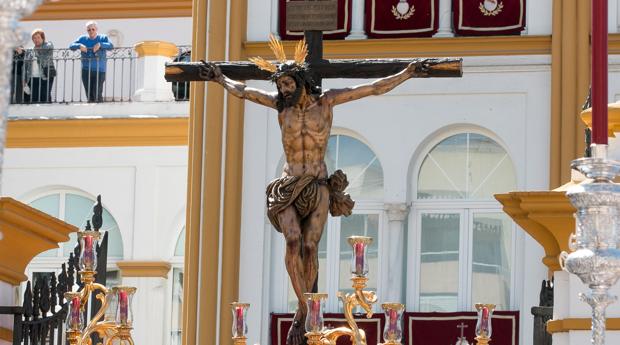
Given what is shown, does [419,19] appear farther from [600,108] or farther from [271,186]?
[600,108]

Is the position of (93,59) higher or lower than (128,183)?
higher

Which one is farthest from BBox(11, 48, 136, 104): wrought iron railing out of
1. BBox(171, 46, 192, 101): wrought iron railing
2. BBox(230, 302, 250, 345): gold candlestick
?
BBox(230, 302, 250, 345): gold candlestick

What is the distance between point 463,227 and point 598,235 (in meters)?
15.9

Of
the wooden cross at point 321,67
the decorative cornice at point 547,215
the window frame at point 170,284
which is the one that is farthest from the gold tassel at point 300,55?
the window frame at point 170,284

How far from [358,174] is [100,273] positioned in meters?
7.56

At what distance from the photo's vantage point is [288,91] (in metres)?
16.6

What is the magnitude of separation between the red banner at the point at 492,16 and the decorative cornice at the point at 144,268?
5.81 meters

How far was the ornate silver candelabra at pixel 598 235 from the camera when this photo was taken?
35.5 ft

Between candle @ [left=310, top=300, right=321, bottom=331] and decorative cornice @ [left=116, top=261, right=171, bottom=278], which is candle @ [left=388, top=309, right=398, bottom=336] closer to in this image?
candle @ [left=310, top=300, right=321, bottom=331]

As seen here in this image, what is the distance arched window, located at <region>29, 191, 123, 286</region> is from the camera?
30.2 m

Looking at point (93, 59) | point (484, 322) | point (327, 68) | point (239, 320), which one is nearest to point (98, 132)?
point (93, 59)

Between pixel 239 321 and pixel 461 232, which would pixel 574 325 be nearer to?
pixel 239 321

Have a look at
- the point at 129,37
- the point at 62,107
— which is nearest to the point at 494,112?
the point at 62,107

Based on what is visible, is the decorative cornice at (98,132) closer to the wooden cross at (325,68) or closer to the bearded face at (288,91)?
the wooden cross at (325,68)
